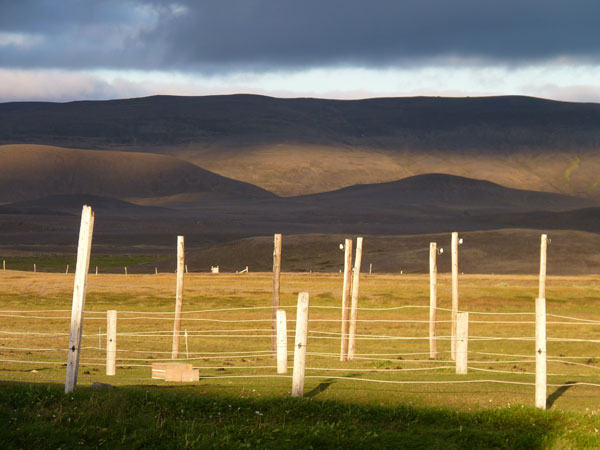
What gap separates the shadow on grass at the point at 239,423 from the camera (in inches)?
465

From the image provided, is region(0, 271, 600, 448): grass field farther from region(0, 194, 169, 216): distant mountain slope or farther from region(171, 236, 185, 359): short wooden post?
region(0, 194, 169, 216): distant mountain slope

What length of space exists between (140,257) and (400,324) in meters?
59.1

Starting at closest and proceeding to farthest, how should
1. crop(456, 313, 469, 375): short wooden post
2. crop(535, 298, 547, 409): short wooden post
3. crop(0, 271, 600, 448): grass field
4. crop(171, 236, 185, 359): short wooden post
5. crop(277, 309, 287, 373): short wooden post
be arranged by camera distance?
Result: crop(0, 271, 600, 448): grass field < crop(535, 298, 547, 409): short wooden post < crop(277, 309, 287, 373): short wooden post < crop(456, 313, 469, 375): short wooden post < crop(171, 236, 185, 359): short wooden post

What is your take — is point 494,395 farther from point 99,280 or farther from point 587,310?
point 99,280

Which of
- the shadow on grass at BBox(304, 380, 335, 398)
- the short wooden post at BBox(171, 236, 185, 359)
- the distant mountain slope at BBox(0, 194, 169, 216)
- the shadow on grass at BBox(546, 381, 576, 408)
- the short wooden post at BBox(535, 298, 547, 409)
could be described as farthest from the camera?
the distant mountain slope at BBox(0, 194, 169, 216)

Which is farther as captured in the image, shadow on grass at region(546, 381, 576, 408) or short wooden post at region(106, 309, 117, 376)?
short wooden post at region(106, 309, 117, 376)

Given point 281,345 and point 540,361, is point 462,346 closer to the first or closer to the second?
point 281,345

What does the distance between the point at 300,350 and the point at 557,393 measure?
16.2 ft

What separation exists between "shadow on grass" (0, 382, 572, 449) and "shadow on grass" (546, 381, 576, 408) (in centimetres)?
150

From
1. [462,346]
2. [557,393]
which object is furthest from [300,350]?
[462,346]

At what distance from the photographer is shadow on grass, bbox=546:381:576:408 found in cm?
1485

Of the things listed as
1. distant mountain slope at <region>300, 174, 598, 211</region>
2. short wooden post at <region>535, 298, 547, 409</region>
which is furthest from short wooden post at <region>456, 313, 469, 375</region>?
distant mountain slope at <region>300, 174, 598, 211</region>

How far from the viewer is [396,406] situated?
44.5 feet

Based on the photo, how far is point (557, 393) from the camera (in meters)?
15.9
